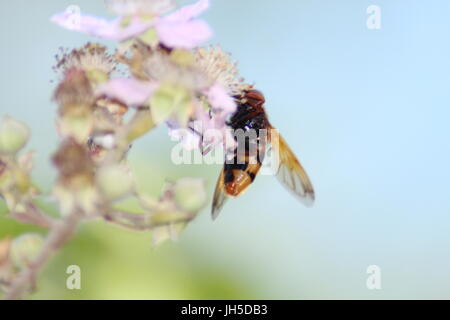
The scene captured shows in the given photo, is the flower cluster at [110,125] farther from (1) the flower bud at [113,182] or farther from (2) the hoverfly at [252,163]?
(2) the hoverfly at [252,163]

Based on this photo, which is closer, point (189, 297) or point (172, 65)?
point (172, 65)

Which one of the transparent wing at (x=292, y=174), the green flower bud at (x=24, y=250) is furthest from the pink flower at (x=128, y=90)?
the transparent wing at (x=292, y=174)

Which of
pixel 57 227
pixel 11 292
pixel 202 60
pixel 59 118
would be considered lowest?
pixel 11 292

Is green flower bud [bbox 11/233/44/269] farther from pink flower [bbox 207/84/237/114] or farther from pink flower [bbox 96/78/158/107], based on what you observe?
pink flower [bbox 207/84/237/114]

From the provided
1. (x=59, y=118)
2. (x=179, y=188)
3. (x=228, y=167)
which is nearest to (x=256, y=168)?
(x=228, y=167)

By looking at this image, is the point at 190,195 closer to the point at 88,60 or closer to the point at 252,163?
the point at 88,60

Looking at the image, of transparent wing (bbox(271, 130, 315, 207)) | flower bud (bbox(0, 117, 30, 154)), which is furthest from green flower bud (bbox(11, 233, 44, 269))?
transparent wing (bbox(271, 130, 315, 207))
